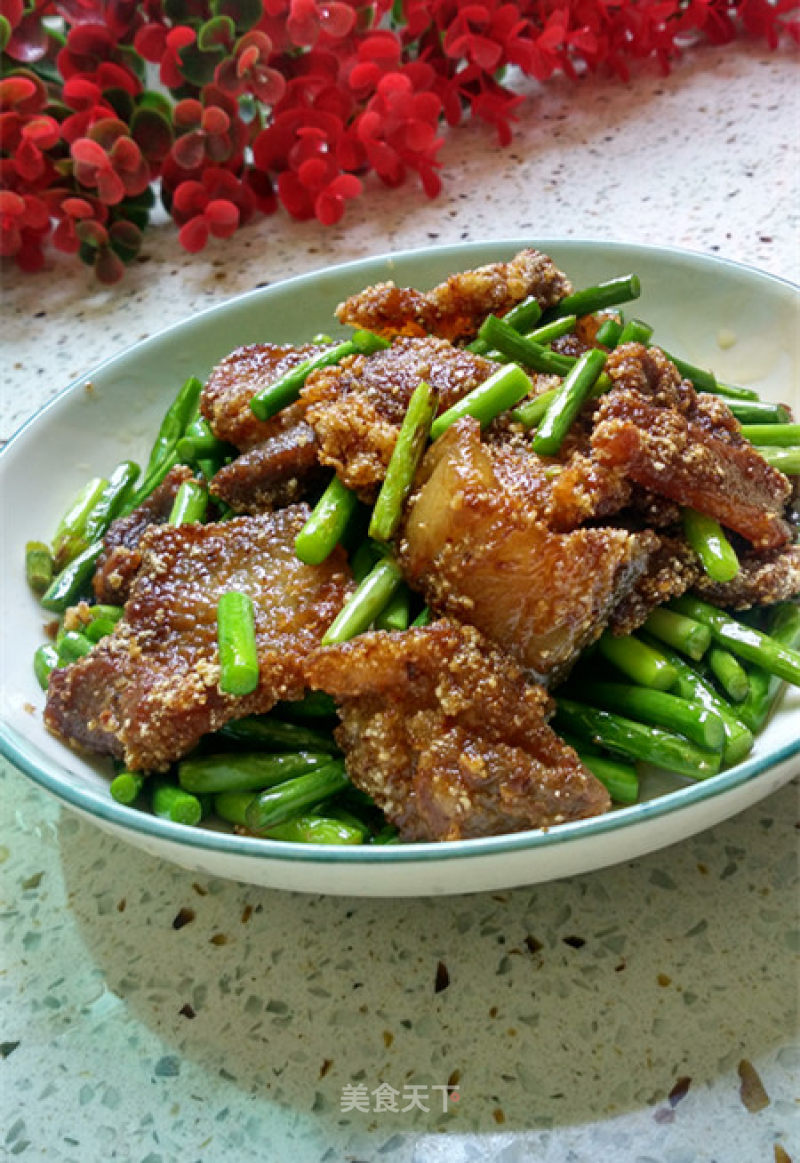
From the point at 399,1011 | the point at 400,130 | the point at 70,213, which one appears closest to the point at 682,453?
the point at 399,1011

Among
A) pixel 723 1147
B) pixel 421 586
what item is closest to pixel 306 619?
pixel 421 586

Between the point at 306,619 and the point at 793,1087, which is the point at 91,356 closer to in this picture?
the point at 306,619

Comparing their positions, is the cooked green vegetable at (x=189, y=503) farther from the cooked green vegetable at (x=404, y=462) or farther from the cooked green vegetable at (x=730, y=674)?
the cooked green vegetable at (x=730, y=674)

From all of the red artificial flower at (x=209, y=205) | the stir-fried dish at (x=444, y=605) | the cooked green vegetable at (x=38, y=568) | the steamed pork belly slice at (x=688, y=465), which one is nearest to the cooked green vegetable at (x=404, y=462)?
the stir-fried dish at (x=444, y=605)

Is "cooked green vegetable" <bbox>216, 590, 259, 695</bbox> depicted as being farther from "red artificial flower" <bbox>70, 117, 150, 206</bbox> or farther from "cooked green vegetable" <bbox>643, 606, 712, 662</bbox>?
"red artificial flower" <bbox>70, 117, 150, 206</bbox>

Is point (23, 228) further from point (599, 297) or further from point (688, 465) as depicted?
point (688, 465)

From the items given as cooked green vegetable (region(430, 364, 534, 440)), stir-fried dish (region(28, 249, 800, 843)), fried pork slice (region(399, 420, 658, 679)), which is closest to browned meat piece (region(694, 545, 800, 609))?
stir-fried dish (region(28, 249, 800, 843))
